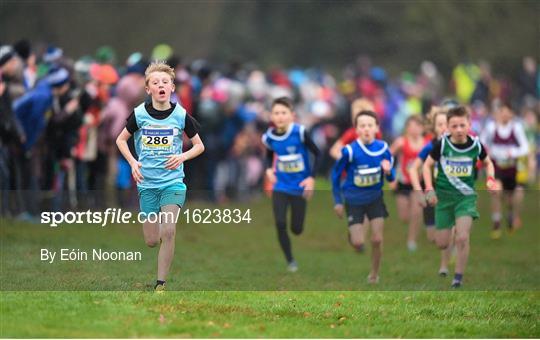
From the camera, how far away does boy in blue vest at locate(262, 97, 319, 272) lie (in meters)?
17.0

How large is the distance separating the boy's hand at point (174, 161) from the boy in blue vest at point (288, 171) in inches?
150

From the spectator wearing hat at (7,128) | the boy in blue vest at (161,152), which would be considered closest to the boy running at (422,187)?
the boy in blue vest at (161,152)

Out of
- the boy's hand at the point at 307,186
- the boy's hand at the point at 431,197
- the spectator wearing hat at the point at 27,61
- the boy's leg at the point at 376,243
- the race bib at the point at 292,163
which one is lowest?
the boy's leg at the point at 376,243

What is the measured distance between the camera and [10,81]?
18734 mm

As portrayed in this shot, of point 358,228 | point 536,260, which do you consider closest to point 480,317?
point 358,228

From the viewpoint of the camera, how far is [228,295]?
13.9 m

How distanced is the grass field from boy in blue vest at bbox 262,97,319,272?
456 millimetres

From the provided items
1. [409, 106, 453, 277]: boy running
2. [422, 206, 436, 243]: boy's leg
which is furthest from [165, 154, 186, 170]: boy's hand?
[422, 206, 436, 243]: boy's leg

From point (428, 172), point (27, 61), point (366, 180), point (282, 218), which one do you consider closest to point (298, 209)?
point (282, 218)

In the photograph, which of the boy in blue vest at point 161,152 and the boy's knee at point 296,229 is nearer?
the boy in blue vest at point 161,152

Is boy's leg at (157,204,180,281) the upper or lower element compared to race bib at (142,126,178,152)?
lower

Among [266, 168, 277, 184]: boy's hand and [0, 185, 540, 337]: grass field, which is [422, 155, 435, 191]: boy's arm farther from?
[266, 168, 277, 184]: boy's hand

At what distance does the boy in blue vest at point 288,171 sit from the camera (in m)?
17.0

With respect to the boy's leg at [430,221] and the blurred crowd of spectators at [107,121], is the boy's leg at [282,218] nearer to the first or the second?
the blurred crowd of spectators at [107,121]
